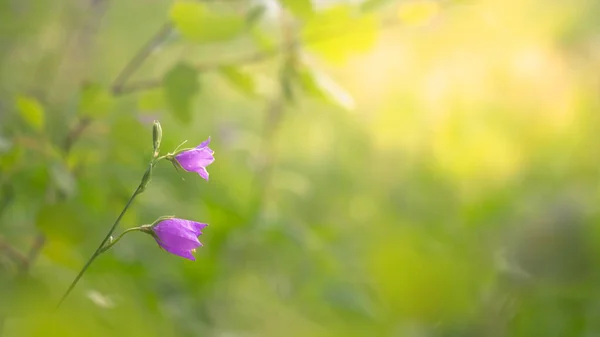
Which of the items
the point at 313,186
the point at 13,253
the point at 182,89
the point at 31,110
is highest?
the point at 313,186

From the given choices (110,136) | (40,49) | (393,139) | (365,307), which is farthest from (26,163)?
(393,139)

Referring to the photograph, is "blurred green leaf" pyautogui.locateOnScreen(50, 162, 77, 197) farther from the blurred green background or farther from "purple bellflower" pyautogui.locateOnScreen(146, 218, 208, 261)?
"purple bellflower" pyautogui.locateOnScreen(146, 218, 208, 261)

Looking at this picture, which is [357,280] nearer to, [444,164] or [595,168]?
[444,164]

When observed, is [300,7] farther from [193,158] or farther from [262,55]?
[193,158]

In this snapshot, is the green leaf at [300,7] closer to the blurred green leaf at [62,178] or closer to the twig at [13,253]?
the blurred green leaf at [62,178]

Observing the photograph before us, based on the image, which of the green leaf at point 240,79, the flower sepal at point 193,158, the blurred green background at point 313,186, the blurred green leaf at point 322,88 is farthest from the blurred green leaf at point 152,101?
the flower sepal at point 193,158

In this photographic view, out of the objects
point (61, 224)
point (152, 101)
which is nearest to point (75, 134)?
point (152, 101)
